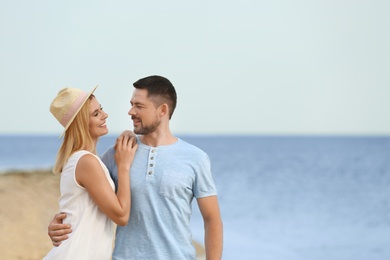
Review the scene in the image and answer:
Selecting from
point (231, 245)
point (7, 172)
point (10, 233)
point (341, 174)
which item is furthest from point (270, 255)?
point (341, 174)

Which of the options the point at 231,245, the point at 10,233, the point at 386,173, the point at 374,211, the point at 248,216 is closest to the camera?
the point at 10,233

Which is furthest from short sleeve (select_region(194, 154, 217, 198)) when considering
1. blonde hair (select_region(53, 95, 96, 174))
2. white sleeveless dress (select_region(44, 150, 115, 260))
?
blonde hair (select_region(53, 95, 96, 174))

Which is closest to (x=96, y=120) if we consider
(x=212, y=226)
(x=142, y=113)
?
(x=142, y=113)

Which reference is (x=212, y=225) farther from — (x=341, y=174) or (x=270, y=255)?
(x=341, y=174)

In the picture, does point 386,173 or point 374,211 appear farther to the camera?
point 386,173

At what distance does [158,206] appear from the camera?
4.49 metres

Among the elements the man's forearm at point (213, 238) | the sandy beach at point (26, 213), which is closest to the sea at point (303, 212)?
the sandy beach at point (26, 213)

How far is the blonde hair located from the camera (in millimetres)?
4484

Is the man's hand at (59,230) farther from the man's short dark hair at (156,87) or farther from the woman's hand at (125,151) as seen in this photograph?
the man's short dark hair at (156,87)

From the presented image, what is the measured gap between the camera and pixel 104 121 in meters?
4.58

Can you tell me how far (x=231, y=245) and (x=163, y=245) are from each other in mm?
16239

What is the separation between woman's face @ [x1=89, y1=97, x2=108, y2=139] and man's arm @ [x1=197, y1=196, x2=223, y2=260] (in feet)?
2.20

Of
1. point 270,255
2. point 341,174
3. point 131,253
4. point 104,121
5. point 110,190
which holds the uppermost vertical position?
point 104,121

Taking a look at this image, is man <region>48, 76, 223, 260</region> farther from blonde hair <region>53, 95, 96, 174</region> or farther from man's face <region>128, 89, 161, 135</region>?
blonde hair <region>53, 95, 96, 174</region>
